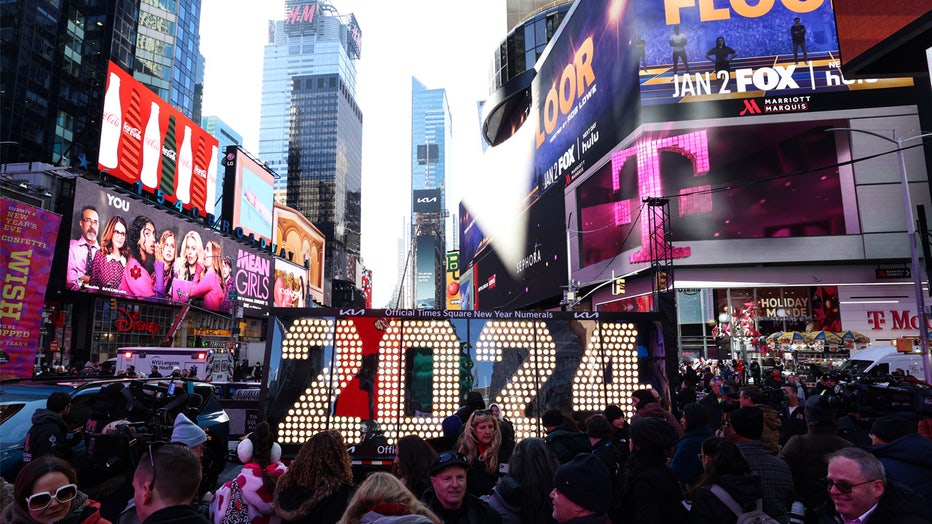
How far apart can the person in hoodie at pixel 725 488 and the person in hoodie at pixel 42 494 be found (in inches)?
156

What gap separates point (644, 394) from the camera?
8.45 m

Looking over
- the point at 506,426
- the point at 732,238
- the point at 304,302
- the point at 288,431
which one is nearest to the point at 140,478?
the point at 506,426

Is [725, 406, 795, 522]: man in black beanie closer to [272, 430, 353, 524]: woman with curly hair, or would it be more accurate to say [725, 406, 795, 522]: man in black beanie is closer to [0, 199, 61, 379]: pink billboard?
[272, 430, 353, 524]: woman with curly hair

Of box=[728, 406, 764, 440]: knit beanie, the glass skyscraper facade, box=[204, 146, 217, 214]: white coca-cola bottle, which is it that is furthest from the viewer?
the glass skyscraper facade

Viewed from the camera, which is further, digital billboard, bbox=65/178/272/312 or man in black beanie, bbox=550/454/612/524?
digital billboard, bbox=65/178/272/312

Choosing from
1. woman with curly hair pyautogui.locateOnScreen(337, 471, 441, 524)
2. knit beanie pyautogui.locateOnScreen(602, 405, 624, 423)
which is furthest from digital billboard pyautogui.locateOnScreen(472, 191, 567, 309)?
woman with curly hair pyautogui.locateOnScreen(337, 471, 441, 524)

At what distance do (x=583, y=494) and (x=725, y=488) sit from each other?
4.81ft

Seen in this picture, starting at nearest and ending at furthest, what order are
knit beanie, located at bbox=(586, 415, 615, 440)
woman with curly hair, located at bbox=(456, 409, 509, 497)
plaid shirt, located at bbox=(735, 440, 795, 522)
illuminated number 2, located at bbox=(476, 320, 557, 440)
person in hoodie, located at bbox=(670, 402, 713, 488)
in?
1. plaid shirt, located at bbox=(735, 440, 795, 522)
2. woman with curly hair, located at bbox=(456, 409, 509, 497)
3. knit beanie, located at bbox=(586, 415, 615, 440)
4. person in hoodie, located at bbox=(670, 402, 713, 488)
5. illuminated number 2, located at bbox=(476, 320, 557, 440)

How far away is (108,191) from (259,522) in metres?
41.0

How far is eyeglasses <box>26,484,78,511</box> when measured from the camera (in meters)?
3.02

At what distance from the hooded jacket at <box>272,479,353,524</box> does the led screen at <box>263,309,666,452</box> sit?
5402 mm

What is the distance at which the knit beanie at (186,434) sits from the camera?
4.62 meters

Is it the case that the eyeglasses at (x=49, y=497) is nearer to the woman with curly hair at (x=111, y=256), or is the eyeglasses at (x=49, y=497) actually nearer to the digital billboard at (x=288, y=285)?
the woman with curly hair at (x=111, y=256)

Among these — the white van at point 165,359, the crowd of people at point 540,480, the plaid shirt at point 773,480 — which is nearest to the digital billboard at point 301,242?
the white van at point 165,359
